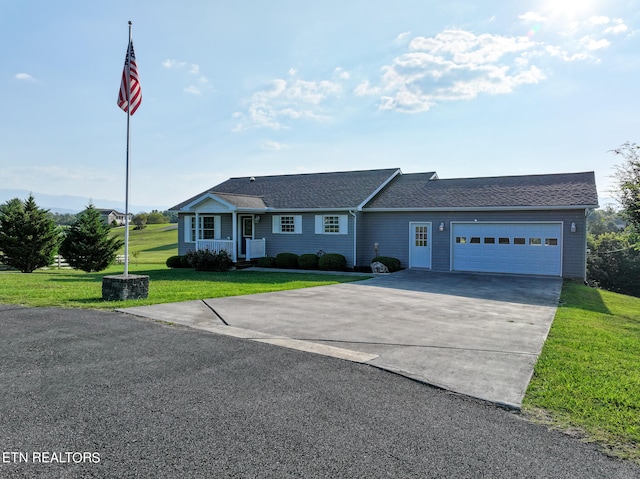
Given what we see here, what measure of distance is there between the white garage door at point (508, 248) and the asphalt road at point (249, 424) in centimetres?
1403

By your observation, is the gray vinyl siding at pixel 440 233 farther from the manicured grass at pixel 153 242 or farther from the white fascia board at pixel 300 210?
the manicured grass at pixel 153 242

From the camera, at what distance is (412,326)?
7.57 m

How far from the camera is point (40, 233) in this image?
72.9ft

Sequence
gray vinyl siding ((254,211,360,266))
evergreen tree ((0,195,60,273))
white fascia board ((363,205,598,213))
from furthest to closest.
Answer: evergreen tree ((0,195,60,273))
gray vinyl siding ((254,211,360,266))
white fascia board ((363,205,598,213))

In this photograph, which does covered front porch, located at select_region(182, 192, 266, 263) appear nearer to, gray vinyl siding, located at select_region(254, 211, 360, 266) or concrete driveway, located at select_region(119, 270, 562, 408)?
gray vinyl siding, located at select_region(254, 211, 360, 266)

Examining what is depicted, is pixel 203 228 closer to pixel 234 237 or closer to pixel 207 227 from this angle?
pixel 207 227

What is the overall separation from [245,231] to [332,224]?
4661 mm

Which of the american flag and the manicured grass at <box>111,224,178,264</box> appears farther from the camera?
the manicured grass at <box>111,224,178,264</box>

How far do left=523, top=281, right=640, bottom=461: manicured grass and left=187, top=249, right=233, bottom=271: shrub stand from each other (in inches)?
551

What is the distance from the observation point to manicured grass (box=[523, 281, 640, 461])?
3586mm

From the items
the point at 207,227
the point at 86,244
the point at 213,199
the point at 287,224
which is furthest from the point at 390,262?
the point at 86,244

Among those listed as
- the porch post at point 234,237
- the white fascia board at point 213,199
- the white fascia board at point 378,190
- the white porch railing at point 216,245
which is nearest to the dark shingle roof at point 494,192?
the white fascia board at point 378,190

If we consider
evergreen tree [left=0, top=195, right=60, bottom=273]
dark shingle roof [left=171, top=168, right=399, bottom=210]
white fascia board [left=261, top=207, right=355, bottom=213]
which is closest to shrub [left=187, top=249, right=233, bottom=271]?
dark shingle roof [left=171, top=168, right=399, bottom=210]

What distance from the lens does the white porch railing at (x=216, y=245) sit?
66.5 feet
